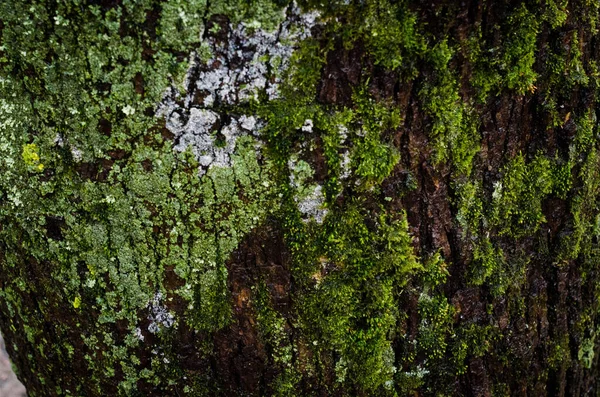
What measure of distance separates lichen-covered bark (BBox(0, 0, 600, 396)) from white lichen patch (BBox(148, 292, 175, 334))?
0.01 m

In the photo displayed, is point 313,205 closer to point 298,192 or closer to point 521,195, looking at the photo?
point 298,192

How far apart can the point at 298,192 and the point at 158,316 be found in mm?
534

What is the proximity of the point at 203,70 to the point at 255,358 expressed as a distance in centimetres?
80

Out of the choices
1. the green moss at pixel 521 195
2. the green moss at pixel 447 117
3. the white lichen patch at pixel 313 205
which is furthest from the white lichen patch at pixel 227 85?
the green moss at pixel 521 195

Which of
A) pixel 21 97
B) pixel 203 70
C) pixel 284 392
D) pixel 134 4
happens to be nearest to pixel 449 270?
pixel 284 392

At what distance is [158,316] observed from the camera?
4.75 feet

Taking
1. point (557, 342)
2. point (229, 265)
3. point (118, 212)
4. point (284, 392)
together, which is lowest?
point (284, 392)

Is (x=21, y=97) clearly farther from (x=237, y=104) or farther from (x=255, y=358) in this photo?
(x=255, y=358)

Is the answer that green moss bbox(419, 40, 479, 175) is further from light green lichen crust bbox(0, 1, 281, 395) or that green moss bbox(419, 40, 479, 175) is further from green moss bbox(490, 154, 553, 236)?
light green lichen crust bbox(0, 1, 281, 395)

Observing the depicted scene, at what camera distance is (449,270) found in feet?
4.73

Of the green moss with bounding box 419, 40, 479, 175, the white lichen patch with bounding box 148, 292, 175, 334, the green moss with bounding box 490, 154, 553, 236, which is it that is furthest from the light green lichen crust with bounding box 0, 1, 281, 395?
the green moss with bounding box 490, 154, 553, 236

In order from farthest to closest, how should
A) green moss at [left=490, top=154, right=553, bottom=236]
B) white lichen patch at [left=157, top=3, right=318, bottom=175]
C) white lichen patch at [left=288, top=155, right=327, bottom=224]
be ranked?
green moss at [left=490, top=154, right=553, bottom=236] → white lichen patch at [left=288, top=155, right=327, bottom=224] → white lichen patch at [left=157, top=3, right=318, bottom=175]

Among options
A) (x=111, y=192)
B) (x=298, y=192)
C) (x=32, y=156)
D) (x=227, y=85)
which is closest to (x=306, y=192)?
(x=298, y=192)

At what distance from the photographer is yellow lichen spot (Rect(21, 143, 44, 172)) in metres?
1.31
